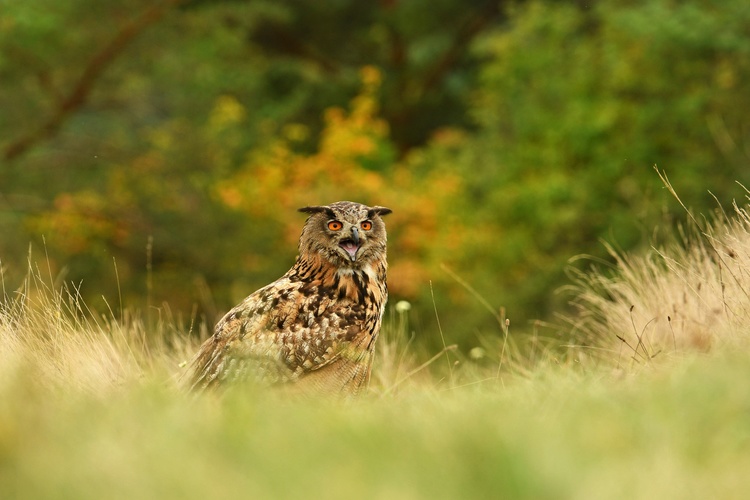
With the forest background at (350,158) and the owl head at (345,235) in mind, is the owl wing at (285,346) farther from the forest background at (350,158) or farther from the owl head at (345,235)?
the forest background at (350,158)

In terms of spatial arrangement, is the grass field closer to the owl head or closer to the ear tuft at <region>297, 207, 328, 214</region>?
the owl head

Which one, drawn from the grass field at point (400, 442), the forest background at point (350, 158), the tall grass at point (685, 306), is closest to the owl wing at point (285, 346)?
the grass field at point (400, 442)

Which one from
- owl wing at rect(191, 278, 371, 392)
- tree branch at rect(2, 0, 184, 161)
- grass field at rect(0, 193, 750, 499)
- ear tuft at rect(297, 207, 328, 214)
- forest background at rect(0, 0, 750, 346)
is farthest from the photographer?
tree branch at rect(2, 0, 184, 161)

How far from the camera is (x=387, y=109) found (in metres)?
28.7

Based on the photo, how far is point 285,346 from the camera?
5348 mm

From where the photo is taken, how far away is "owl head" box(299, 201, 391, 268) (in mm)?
5820

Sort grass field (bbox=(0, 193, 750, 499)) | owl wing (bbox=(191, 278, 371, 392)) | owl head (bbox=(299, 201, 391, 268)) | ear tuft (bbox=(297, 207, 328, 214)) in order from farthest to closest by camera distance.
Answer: ear tuft (bbox=(297, 207, 328, 214))
owl head (bbox=(299, 201, 391, 268))
owl wing (bbox=(191, 278, 371, 392))
grass field (bbox=(0, 193, 750, 499))

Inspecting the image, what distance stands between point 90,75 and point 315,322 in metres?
15.2

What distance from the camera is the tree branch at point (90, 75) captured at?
758 inches

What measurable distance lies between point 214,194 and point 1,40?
4470mm

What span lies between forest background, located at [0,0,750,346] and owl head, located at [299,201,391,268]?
1064 centimetres

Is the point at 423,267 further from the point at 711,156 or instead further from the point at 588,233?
the point at 711,156

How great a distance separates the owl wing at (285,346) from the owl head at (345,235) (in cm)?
35

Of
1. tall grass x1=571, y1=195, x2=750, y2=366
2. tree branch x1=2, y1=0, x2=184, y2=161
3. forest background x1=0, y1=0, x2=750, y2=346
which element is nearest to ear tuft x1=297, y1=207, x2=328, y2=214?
tall grass x1=571, y1=195, x2=750, y2=366
